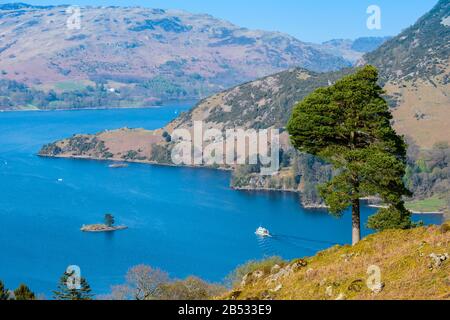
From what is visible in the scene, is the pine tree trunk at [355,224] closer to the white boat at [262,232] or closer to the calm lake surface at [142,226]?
the calm lake surface at [142,226]

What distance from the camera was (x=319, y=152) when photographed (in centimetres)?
2136

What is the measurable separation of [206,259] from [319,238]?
18.9 metres

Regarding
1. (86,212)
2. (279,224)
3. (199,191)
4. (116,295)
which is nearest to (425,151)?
(199,191)

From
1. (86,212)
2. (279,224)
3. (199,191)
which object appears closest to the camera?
(279,224)

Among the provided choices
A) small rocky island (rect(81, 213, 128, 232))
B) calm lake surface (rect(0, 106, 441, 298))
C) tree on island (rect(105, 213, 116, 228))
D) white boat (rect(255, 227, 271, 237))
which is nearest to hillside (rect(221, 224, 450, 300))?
calm lake surface (rect(0, 106, 441, 298))

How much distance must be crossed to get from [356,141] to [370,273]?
7123 millimetres

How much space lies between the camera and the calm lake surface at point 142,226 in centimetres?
8444

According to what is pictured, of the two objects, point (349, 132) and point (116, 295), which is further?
point (116, 295)

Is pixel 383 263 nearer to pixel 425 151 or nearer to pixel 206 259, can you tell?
pixel 206 259

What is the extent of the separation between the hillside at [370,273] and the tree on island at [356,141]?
2097 mm

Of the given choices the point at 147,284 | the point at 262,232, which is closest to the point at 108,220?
the point at 262,232

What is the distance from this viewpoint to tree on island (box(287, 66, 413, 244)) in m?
20.2

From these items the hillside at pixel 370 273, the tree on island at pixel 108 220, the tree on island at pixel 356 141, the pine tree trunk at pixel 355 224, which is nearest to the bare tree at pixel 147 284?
the pine tree trunk at pixel 355 224

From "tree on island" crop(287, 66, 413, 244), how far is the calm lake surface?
5474cm
